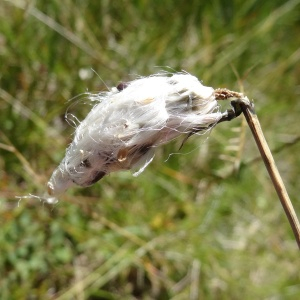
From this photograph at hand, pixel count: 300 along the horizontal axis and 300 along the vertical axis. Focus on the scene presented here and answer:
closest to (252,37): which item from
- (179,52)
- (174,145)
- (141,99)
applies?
(179,52)

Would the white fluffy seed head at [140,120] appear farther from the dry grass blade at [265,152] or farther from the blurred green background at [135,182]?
the blurred green background at [135,182]

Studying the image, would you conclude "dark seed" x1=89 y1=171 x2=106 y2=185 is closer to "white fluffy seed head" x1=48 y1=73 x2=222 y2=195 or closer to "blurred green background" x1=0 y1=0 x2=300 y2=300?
"white fluffy seed head" x1=48 y1=73 x2=222 y2=195

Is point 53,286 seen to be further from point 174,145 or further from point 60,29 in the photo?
point 60,29

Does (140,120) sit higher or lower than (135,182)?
lower

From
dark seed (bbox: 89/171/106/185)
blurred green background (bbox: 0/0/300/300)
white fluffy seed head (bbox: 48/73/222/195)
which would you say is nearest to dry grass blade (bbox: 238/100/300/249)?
white fluffy seed head (bbox: 48/73/222/195)

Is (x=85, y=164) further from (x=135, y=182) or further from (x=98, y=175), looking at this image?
(x=135, y=182)

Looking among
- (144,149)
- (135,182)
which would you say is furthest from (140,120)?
(135,182)

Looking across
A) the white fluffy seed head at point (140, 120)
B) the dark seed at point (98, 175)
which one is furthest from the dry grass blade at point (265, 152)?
the dark seed at point (98, 175)
